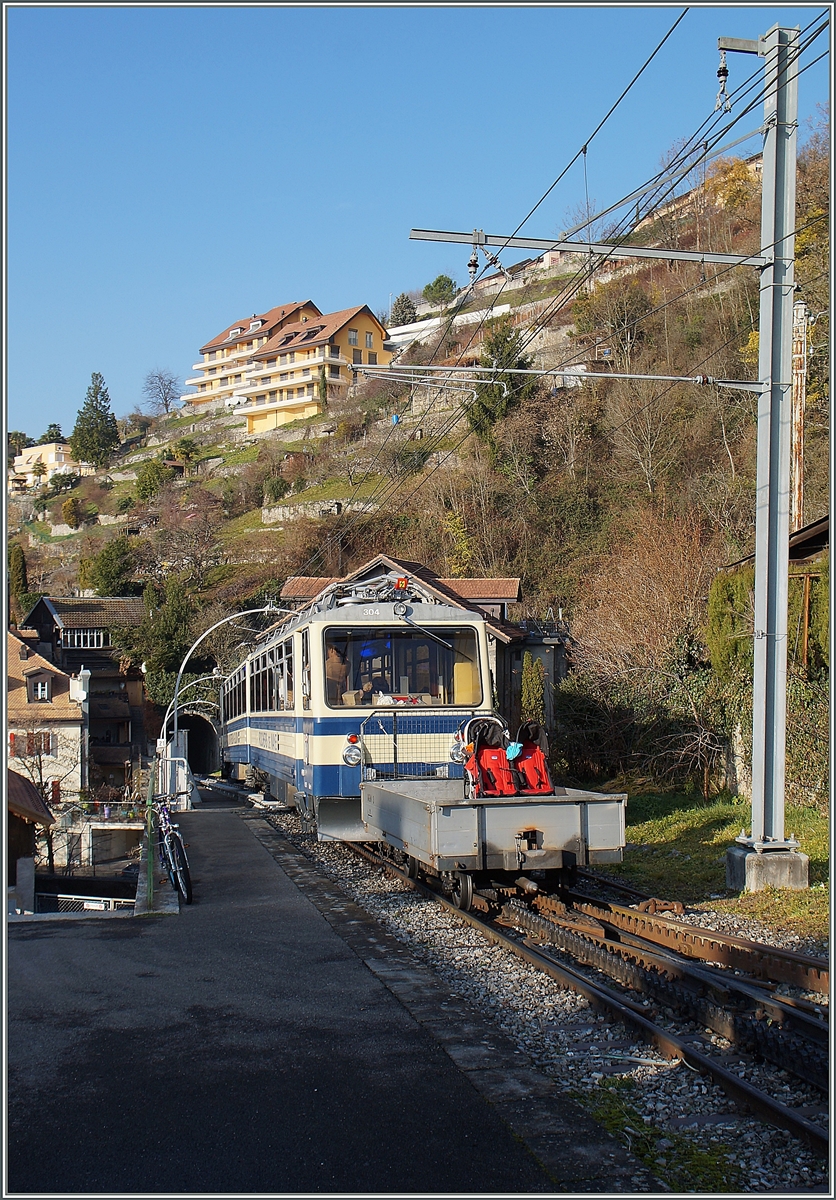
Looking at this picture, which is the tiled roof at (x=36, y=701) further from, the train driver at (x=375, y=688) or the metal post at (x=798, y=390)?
the metal post at (x=798, y=390)

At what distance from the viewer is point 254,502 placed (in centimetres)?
6594

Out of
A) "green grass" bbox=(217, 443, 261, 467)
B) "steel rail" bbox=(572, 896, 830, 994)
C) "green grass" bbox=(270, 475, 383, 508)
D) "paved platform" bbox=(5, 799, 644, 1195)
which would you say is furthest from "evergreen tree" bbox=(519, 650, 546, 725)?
"green grass" bbox=(217, 443, 261, 467)

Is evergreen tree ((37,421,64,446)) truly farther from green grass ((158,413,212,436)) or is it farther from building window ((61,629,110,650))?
building window ((61,629,110,650))

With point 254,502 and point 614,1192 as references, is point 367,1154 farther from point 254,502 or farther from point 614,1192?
point 254,502

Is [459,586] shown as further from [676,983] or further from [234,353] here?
[234,353]

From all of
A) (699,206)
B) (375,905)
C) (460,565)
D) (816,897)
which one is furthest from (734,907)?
(699,206)

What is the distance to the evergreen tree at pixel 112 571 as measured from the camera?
58.7 meters

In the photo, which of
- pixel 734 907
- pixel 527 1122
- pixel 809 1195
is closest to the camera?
pixel 809 1195

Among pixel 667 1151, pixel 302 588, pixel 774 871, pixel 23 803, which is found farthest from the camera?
pixel 302 588

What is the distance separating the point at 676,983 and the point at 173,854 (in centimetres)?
572

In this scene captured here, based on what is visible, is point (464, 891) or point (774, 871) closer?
point (464, 891)

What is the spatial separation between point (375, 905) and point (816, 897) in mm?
4164

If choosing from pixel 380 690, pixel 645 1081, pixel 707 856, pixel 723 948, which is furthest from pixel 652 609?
pixel 645 1081

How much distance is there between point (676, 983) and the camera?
6.77 m
